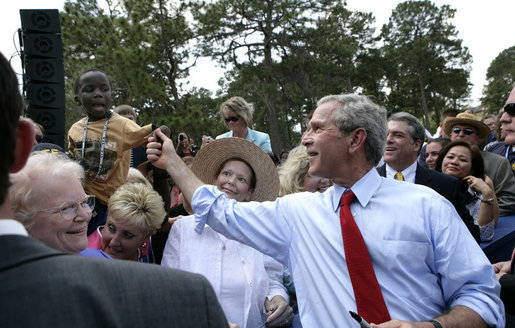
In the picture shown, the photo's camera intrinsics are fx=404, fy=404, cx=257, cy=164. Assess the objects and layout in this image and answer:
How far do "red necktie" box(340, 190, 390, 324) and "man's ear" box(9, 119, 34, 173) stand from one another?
1493 millimetres

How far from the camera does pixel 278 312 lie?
256 centimetres

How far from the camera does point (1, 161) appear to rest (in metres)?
0.67

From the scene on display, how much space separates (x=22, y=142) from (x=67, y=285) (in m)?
0.27

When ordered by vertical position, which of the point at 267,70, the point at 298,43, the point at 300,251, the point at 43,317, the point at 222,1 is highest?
the point at 222,1

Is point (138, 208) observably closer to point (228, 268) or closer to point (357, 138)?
point (228, 268)

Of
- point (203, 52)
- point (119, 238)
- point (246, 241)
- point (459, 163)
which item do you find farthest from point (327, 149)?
point (203, 52)

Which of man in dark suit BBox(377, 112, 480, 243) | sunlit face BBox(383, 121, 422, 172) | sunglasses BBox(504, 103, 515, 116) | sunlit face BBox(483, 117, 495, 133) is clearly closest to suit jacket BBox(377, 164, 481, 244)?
man in dark suit BBox(377, 112, 480, 243)

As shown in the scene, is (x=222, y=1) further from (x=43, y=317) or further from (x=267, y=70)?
(x=43, y=317)

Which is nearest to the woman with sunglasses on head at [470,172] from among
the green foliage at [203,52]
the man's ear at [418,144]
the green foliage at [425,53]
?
the man's ear at [418,144]

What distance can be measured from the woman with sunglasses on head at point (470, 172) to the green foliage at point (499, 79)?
44.5 m

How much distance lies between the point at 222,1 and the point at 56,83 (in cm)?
1514

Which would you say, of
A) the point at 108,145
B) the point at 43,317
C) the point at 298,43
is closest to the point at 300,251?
the point at 43,317

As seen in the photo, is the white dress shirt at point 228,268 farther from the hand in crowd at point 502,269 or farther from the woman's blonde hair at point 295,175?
the hand in crowd at point 502,269

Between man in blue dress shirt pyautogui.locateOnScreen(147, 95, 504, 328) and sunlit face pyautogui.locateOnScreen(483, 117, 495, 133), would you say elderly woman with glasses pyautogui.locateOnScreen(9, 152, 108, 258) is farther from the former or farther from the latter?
sunlit face pyautogui.locateOnScreen(483, 117, 495, 133)
